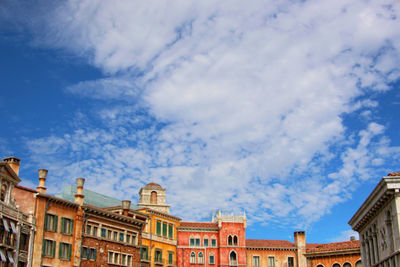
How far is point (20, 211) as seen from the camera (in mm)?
39125

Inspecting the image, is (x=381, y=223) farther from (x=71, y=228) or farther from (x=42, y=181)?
(x=42, y=181)

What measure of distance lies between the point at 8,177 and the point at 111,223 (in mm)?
16692

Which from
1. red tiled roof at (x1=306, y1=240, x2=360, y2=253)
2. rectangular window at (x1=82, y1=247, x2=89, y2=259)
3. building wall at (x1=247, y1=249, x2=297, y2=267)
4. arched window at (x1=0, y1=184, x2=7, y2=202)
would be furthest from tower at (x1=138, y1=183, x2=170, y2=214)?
arched window at (x1=0, y1=184, x2=7, y2=202)

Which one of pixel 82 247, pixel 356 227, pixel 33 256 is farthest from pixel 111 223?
pixel 356 227

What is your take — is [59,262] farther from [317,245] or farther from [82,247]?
[317,245]

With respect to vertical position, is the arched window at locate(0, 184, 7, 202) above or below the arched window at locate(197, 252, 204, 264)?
above

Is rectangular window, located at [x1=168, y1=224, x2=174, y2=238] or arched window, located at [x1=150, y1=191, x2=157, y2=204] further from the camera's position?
arched window, located at [x1=150, y1=191, x2=157, y2=204]

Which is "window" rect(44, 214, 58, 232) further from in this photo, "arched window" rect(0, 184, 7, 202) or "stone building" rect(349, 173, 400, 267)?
"stone building" rect(349, 173, 400, 267)

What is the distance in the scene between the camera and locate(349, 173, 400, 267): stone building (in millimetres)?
29281

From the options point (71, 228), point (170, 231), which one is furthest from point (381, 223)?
point (170, 231)

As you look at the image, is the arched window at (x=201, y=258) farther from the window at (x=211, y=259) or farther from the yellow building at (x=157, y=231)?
the yellow building at (x=157, y=231)

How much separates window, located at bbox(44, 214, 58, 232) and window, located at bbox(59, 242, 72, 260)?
187 cm

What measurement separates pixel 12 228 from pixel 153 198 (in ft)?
106

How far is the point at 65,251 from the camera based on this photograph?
45.4m
